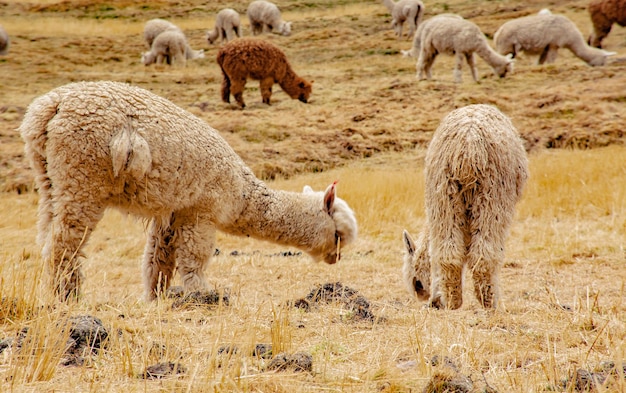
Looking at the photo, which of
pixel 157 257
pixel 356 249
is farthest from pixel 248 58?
pixel 157 257

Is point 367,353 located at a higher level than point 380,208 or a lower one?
higher

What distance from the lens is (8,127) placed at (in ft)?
55.7

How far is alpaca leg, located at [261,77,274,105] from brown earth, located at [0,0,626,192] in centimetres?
45

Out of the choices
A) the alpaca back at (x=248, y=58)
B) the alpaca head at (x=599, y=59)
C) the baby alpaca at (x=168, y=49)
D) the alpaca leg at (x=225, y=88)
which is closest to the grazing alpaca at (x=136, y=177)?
the alpaca back at (x=248, y=58)

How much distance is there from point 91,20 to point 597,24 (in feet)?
93.4

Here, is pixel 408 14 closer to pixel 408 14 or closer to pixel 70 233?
pixel 408 14

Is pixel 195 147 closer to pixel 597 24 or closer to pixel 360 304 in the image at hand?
pixel 360 304

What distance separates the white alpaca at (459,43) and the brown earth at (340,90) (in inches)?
22.5

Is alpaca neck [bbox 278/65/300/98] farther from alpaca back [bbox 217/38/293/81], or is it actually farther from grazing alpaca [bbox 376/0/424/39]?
grazing alpaca [bbox 376/0/424/39]

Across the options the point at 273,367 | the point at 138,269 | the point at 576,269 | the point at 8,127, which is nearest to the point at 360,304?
the point at 273,367

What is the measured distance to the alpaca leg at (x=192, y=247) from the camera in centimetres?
616

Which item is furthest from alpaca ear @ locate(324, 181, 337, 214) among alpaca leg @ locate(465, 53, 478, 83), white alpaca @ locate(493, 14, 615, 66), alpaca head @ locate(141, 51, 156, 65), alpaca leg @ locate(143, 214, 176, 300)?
alpaca head @ locate(141, 51, 156, 65)

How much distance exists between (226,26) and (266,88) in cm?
1586

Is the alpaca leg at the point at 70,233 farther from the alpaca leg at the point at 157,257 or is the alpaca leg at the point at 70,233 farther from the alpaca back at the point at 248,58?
the alpaca back at the point at 248,58
